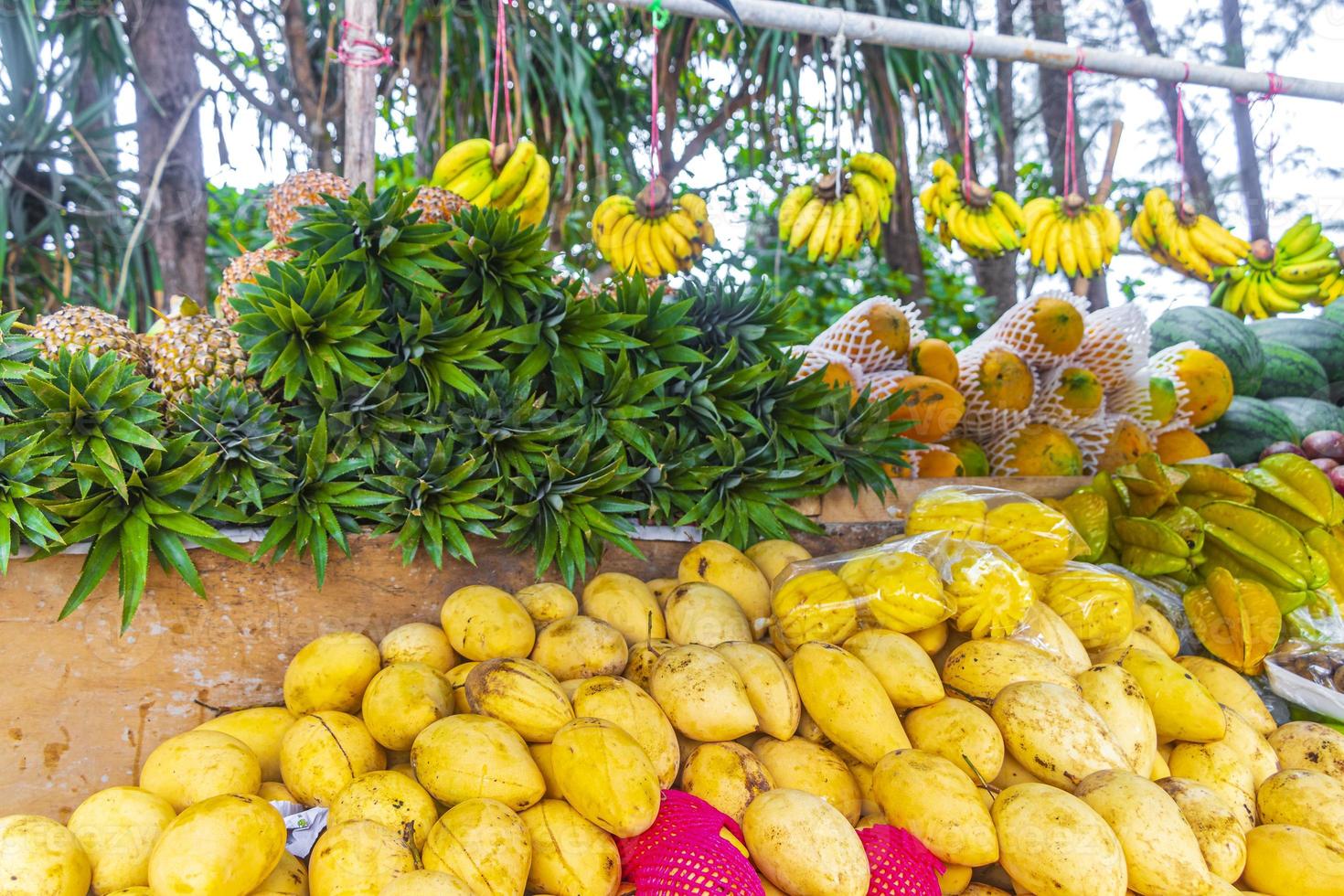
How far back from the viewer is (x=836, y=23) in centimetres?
348

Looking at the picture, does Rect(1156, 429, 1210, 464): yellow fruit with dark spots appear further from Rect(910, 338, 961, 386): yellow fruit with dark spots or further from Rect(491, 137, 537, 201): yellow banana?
Rect(491, 137, 537, 201): yellow banana

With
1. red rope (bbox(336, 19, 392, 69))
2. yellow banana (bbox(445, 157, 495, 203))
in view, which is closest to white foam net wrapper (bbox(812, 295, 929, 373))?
yellow banana (bbox(445, 157, 495, 203))

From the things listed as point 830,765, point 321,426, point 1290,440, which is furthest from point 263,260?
point 1290,440

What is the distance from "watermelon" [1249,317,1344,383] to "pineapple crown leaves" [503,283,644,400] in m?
4.53

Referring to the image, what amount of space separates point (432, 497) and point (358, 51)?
1682mm

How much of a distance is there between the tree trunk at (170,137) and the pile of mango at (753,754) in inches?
161

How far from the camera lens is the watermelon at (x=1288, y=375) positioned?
4773 millimetres

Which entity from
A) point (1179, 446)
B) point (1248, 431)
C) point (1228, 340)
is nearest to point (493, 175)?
point (1179, 446)

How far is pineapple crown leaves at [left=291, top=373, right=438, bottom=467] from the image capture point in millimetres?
2047

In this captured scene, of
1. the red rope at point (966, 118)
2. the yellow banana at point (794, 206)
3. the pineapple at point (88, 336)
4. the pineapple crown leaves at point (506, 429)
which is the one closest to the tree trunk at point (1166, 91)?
the red rope at point (966, 118)

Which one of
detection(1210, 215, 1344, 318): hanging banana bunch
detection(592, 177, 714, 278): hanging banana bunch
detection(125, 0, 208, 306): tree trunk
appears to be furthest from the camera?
detection(1210, 215, 1344, 318): hanging banana bunch

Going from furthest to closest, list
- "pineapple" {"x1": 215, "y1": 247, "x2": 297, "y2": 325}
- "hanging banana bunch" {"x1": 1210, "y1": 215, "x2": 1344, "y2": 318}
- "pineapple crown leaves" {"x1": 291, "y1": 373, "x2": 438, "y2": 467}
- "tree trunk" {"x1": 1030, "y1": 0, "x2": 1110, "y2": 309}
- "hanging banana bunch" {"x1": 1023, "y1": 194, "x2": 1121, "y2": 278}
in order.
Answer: "tree trunk" {"x1": 1030, "y1": 0, "x2": 1110, "y2": 309} < "hanging banana bunch" {"x1": 1210, "y1": 215, "x2": 1344, "y2": 318} < "hanging banana bunch" {"x1": 1023, "y1": 194, "x2": 1121, "y2": 278} < "pineapple" {"x1": 215, "y1": 247, "x2": 297, "y2": 325} < "pineapple crown leaves" {"x1": 291, "y1": 373, "x2": 438, "y2": 467}

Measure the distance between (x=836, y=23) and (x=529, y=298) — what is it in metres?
2.05

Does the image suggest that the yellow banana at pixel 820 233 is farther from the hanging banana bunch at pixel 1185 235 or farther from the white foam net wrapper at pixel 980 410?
the hanging banana bunch at pixel 1185 235
